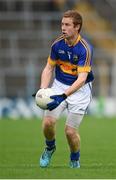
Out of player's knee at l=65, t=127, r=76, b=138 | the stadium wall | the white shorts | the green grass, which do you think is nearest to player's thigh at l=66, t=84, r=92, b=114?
the white shorts

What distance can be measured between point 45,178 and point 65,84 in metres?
2.02

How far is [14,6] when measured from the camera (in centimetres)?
3198

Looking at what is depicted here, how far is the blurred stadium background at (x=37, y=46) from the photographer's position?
2733 cm

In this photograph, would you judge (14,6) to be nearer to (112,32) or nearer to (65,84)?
(112,32)

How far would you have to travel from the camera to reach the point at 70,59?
34.5ft

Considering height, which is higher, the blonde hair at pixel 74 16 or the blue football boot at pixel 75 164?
the blonde hair at pixel 74 16

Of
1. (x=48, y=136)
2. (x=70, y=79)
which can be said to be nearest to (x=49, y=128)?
(x=48, y=136)

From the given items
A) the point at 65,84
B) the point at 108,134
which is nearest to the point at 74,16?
the point at 65,84

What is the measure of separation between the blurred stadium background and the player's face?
1619 cm

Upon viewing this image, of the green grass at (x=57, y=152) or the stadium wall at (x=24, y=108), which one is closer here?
the green grass at (x=57, y=152)

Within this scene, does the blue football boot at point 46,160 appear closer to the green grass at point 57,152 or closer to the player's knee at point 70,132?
the green grass at point 57,152

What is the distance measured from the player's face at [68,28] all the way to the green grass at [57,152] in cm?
186

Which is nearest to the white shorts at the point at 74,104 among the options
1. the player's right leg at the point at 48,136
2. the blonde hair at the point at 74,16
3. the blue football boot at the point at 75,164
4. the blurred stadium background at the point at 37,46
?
the player's right leg at the point at 48,136

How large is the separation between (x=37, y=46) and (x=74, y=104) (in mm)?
20165
